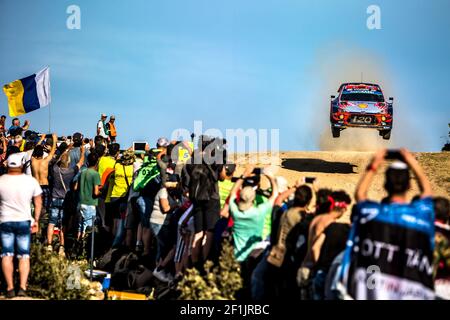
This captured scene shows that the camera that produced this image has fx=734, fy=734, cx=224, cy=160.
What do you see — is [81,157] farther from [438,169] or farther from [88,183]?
[438,169]

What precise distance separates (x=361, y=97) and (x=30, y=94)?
36.8ft

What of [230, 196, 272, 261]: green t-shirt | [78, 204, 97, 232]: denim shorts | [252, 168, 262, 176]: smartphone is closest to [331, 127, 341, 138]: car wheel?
[78, 204, 97, 232]: denim shorts

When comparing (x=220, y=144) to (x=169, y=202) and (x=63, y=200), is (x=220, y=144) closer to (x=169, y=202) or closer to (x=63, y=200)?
(x=169, y=202)

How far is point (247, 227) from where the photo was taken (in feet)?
32.6

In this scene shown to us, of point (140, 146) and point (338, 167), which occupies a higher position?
point (140, 146)

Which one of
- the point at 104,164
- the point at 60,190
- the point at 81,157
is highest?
the point at 81,157

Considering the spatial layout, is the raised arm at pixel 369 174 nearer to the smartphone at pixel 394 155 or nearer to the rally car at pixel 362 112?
the smartphone at pixel 394 155

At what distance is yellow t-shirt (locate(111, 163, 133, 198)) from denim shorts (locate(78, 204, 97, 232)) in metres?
0.48

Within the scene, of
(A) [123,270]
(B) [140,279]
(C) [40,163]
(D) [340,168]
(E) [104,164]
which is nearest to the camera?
(B) [140,279]

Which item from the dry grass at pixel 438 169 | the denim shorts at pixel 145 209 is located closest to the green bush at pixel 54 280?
the denim shorts at pixel 145 209

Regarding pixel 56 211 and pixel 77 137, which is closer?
pixel 56 211

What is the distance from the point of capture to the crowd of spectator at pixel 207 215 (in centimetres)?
689

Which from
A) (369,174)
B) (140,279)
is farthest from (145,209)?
(369,174)

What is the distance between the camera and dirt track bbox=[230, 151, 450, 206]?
2303cm
